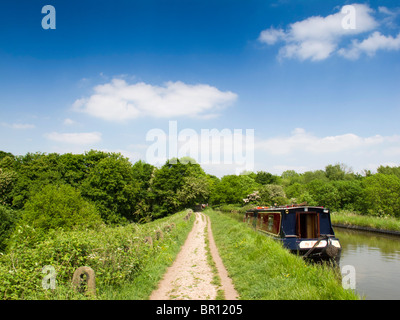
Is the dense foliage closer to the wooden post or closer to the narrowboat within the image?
the wooden post

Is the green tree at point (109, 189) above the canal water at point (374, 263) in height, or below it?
above

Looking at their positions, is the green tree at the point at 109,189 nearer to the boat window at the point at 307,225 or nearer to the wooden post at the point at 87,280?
the boat window at the point at 307,225

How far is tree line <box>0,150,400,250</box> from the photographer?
2389 centimetres

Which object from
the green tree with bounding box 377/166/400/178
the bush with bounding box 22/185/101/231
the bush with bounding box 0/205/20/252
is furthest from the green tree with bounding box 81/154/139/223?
the green tree with bounding box 377/166/400/178

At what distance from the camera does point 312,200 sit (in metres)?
38.8

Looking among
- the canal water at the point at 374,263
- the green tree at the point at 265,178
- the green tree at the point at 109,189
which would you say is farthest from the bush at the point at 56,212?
the green tree at the point at 265,178

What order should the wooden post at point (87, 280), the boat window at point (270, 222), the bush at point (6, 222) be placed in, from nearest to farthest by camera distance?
the wooden post at point (87, 280)
the boat window at point (270, 222)
the bush at point (6, 222)

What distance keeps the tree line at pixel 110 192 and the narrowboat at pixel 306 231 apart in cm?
1019

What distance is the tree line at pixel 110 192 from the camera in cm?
2389

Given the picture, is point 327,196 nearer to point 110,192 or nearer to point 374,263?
point 374,263

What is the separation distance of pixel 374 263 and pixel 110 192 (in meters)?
31.7
